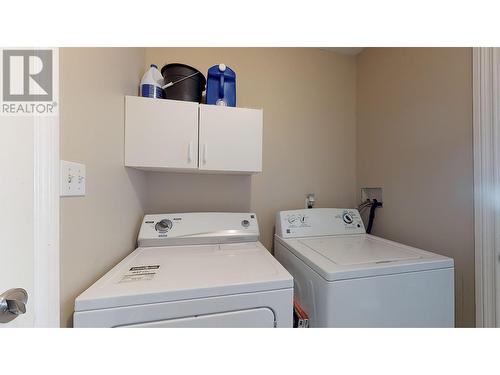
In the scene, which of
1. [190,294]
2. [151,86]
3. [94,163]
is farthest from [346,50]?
[190,294]

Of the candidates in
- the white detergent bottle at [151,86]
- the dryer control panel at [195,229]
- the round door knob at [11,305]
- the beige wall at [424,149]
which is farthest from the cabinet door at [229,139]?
the beige wall at [424,149]

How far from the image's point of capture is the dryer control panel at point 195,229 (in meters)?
1.34

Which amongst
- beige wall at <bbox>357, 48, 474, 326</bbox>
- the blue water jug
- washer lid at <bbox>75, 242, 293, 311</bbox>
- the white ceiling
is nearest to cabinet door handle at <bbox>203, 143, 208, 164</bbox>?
the blue water jug

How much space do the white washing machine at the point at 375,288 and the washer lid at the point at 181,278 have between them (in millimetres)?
235

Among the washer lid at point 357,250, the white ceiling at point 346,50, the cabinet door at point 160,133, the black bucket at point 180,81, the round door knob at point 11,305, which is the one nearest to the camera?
the round door knob at point 11,305

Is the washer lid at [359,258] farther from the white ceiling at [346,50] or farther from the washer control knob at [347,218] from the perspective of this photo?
the white ceiling at [346,50]

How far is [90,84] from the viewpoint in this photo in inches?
32.5

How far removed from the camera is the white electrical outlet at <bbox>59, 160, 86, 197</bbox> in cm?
66

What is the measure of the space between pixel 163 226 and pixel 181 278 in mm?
654

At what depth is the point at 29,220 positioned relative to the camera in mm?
565

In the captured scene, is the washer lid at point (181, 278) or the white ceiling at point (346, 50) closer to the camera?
the washer lid at point (181, 278)

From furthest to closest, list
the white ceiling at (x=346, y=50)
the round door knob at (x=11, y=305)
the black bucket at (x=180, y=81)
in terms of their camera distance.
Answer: the white ceiling at (x=346, y=50) < the black bucket at (x=180, y=81) < the round door knob at (x=11, y=305)
